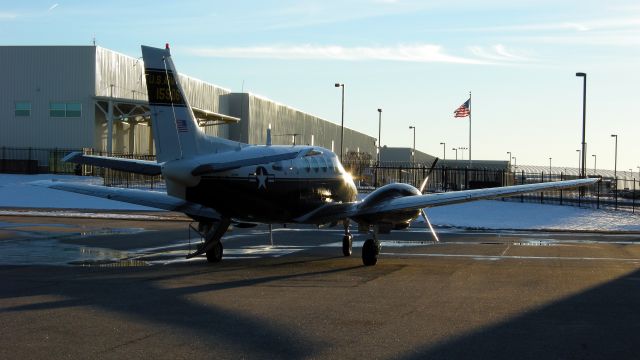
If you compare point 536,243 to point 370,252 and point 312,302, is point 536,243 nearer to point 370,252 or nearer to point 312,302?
point 370,252

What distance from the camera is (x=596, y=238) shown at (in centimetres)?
3291

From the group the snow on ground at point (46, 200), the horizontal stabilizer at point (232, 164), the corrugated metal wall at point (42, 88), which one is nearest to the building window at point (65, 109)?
the corrugated metal wall at point (42, 88)

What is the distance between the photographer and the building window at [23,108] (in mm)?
66438

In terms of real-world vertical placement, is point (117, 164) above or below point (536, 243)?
above

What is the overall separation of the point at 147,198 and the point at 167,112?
3029 mm

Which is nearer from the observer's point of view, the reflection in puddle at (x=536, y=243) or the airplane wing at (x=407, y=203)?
the airplane wing at (x=407, y=203)

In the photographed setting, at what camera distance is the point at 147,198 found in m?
21.1

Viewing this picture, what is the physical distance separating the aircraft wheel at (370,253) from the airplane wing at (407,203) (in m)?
0.90

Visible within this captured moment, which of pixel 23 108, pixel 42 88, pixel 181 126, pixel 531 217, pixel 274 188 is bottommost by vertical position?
pixel 531 217

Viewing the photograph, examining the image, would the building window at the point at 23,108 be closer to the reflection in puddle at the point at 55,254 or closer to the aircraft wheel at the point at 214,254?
the reflection in puddle at the point at 55,254

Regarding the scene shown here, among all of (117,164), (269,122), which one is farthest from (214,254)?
(269,122)

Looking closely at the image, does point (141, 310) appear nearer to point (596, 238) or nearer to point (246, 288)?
point (246, 288)

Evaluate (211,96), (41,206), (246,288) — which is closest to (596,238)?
(246,288)

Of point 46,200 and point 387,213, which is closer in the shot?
point 387,213
